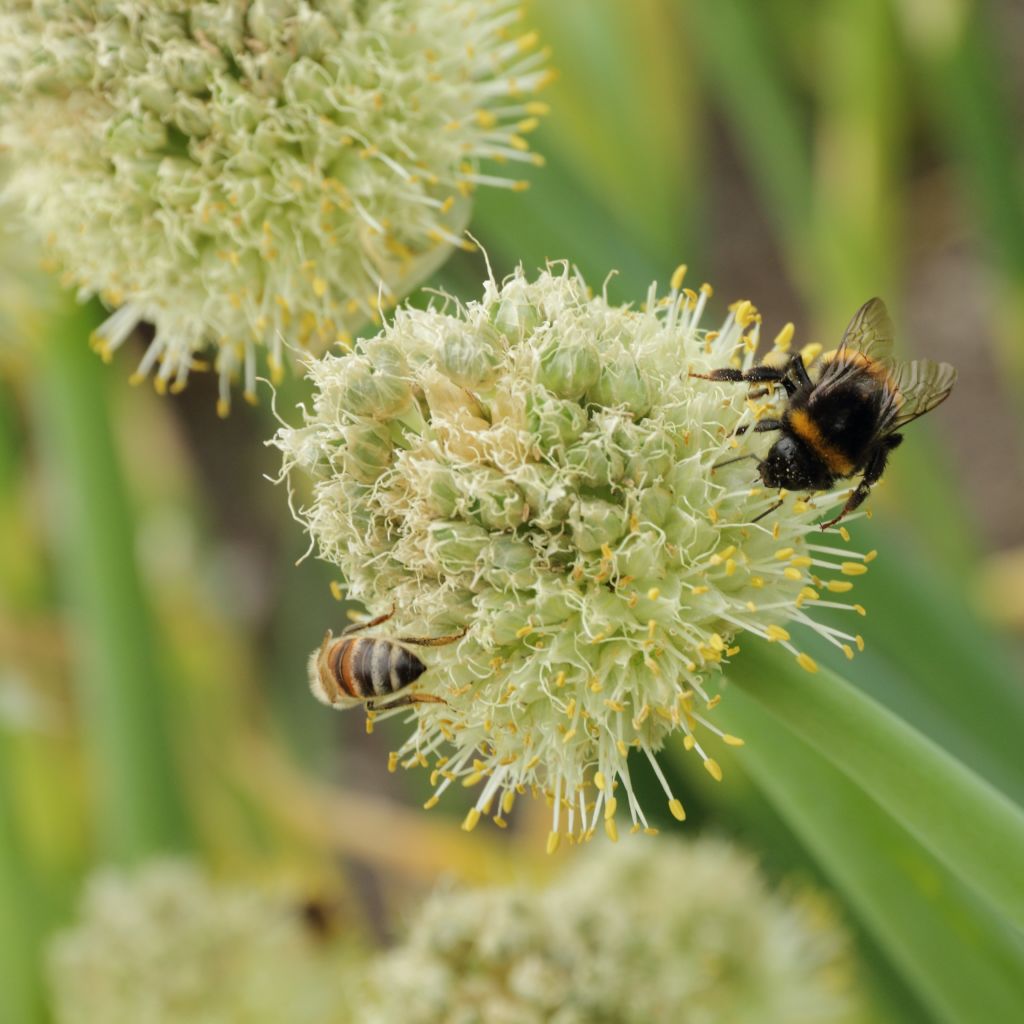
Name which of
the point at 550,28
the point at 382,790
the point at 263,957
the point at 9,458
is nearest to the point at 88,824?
the point at 9,458

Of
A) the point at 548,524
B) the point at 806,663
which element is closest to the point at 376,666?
the point at 548,524

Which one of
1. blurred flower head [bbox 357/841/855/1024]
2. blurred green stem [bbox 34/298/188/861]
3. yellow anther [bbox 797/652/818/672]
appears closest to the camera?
yellow anther [bbox 797/652/818/672]

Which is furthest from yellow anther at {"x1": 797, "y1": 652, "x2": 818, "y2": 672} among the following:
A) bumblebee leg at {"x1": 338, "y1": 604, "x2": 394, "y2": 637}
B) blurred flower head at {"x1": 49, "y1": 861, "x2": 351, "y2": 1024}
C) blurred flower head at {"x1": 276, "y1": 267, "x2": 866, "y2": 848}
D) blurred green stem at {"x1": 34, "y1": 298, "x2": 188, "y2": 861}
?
blurred green stem at {"x1": 34, "y1": 298, "x2": 188, "y2": 861}

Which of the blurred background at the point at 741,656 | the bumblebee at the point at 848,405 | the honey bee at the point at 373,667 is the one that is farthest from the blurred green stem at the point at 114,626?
the bumblebee at the point at 848,405

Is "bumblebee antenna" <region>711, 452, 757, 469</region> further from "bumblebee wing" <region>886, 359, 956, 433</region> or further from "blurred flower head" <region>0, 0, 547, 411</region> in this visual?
"blurred flower head" <region>0, 0, 547, 411</region>

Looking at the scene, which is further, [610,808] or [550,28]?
[550,28]

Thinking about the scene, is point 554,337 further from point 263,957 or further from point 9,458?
point 9,458

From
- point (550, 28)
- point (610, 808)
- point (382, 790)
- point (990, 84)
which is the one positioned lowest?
point (382, 790)
